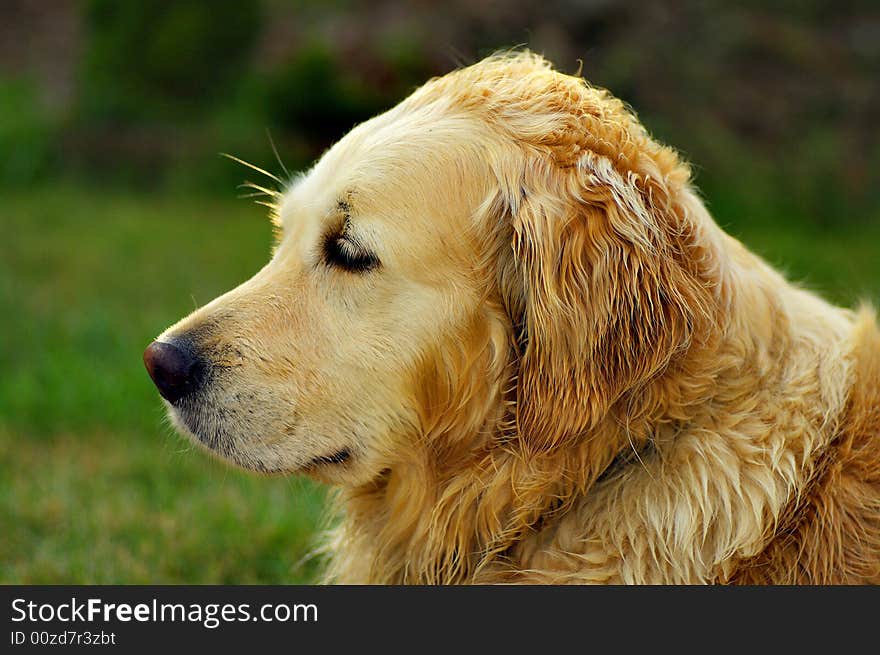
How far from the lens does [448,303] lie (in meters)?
2.78

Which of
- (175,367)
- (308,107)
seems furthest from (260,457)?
(308,107)

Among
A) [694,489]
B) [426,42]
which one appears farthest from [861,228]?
[694,489]

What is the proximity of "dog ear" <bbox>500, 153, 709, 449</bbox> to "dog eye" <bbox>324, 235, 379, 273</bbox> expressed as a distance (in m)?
0.40

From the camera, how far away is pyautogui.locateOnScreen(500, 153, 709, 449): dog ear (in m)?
2.66

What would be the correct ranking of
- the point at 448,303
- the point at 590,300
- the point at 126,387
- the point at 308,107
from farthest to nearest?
the point at 308,107
the point at 126,387
the point at 448,303
the point at 590,300

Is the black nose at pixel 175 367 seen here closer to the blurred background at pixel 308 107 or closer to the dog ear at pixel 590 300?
the dog ear at pixel 590 300

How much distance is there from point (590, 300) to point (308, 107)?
796 cm

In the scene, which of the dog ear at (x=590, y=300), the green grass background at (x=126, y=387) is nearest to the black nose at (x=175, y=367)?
the green grass background at (x=126, y=387)

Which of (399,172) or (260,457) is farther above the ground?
(399,172)

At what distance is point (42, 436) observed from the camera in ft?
18.3

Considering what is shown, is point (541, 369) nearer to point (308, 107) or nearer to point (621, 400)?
point (621, 400)

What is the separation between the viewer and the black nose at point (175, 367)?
9.30ft

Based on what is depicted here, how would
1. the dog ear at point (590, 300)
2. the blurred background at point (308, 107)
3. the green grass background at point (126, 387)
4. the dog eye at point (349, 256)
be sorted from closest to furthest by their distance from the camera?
the dog ear at point (590, 300)
the dog eye at point (349, 256)
the green grass background at point (126, 387)
the blurred background at point (308, 107)

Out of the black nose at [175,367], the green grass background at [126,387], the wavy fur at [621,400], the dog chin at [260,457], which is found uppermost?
the wavy fur at [621,400]
